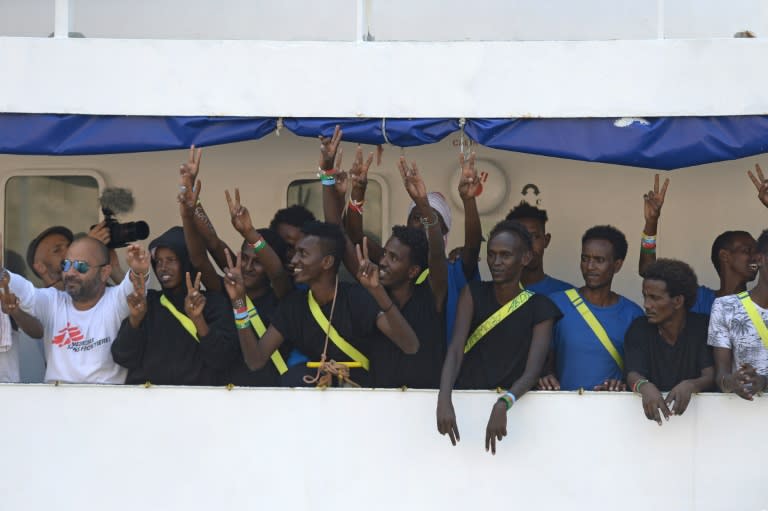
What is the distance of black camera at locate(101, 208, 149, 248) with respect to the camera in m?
7.68

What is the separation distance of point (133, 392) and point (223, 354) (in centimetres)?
52

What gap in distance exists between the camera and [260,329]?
253 inches

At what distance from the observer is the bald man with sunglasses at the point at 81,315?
6.46 meters

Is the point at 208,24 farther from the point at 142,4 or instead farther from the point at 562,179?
the point at 562,179

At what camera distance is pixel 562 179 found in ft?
25.4

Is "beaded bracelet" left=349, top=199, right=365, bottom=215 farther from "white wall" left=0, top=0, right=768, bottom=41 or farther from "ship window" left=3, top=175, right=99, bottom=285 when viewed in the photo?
"ship window" left=3, top=175, right=99, bottom=285

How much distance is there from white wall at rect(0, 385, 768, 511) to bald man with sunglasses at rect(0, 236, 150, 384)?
0.14m

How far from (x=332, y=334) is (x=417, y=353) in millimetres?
441

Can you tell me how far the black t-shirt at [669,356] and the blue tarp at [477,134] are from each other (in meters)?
0.98

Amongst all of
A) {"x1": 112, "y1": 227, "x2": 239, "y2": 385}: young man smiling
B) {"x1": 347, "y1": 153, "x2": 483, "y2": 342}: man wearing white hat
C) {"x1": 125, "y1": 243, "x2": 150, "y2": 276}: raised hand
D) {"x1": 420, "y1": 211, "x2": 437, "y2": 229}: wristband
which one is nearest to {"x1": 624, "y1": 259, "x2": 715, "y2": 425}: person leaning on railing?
{"x1": 347, "y1": 153, "x2": 483, "y2": 342}: man wearing white hat

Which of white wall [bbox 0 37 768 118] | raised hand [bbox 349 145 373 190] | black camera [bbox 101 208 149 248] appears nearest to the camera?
raised hand [bbox 349 145 373 190]

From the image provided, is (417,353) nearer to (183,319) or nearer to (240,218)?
(240,218)

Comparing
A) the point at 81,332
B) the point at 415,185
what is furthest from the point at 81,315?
the point at 415,185

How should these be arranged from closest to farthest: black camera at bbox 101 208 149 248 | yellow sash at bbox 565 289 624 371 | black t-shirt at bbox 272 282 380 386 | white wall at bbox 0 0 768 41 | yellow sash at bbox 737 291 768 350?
yellow sash at bbox 737 291 768 350 → black t-shirt at bbox 272 282 380 386 → yellow sash at bbox 565 289 624 371 → white wall at bbox 0 0 768 41 → black camera at bbox 101 208 149 248
